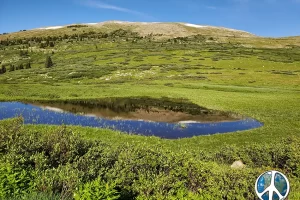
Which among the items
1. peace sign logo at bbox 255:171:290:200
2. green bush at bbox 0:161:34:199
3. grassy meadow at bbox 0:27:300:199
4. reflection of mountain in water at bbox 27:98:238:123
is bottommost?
reflection of mountain in water at bbox 27:98:238:123

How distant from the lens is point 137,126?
3703 centimetres

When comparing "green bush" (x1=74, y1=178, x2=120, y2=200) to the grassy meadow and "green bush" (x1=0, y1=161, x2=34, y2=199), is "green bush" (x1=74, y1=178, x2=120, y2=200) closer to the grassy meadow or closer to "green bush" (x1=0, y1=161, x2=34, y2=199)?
the grassy meadow

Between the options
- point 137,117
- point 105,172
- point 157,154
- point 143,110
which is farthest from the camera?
point 143,110

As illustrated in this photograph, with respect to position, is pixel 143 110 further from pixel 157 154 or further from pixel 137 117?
pixel 157 154

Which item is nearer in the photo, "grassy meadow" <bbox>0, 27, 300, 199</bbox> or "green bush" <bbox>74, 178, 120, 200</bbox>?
"green bush" <bbox>74, 178, 120, 200</bbox>

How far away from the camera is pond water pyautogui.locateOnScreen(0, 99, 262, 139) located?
35806 mm

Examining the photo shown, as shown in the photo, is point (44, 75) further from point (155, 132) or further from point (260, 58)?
point (260, 58)

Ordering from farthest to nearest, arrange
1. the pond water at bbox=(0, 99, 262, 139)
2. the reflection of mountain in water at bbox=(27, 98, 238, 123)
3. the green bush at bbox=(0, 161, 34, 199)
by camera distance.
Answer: the reflection of mountain in water at bbox=(27, 98, 238, 123)
the pond water at bbox=(0, 99, 262, 139)
the green bush at bbox=(0, 161, 34, 199)

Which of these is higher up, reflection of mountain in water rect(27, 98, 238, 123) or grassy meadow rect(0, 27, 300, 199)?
grassy meadow rect(0, 27, 300, 199)

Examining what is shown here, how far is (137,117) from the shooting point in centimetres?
4278

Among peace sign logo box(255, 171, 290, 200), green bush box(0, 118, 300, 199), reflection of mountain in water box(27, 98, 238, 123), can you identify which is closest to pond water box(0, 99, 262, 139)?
reflection of mountain in water box(27, 98, 238, 123)

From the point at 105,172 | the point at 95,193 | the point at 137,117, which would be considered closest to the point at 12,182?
the point at 95,193

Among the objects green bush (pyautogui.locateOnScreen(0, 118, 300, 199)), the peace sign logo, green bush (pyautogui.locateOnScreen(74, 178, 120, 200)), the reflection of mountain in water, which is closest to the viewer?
the peace sign logo

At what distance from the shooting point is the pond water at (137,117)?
117ft
